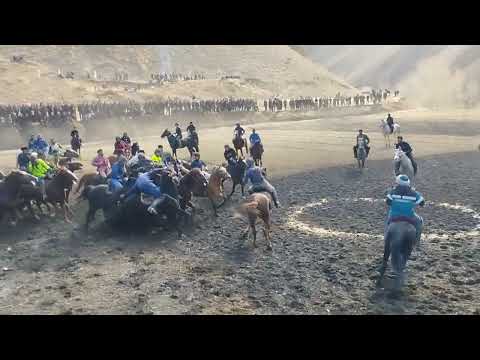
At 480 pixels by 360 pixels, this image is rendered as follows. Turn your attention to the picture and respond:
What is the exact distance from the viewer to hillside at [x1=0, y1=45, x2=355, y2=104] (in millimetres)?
50038

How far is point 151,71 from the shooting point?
80.0m

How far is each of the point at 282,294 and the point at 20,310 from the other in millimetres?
5099

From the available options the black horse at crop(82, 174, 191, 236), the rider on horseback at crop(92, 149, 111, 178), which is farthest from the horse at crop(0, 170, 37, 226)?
the rider on horseback at crop(92, 149, 111, 178)

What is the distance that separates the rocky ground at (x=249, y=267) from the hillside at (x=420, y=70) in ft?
199

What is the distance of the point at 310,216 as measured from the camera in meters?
15.0

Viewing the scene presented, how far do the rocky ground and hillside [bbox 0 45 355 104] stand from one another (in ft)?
124

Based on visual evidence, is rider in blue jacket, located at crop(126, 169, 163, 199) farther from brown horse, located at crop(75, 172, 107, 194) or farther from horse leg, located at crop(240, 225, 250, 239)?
brown horse, located at crop(75, 172, 107, 194)

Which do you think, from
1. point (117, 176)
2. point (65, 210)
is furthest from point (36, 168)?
point (117, 176)

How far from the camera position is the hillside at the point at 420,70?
77.9 metres

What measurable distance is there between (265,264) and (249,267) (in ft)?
1.31

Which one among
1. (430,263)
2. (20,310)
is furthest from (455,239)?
(20,310)

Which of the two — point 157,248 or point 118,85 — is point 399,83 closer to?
point 118,85

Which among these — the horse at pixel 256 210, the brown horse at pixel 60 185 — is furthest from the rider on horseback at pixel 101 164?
the horse at pixel 256 210

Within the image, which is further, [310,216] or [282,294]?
[310,216]
